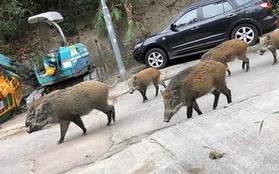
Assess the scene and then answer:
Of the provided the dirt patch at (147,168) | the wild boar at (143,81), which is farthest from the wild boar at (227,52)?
the dirt patch at (147,168)

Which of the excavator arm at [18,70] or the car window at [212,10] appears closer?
the car window at [212,10]

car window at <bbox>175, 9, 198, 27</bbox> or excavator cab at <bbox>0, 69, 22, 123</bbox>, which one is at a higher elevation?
car window at <bbox>175, 9, 198, 27</bbox>

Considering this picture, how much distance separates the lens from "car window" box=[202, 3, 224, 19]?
42.8 ft

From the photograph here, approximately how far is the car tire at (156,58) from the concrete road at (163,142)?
4526 millimetres

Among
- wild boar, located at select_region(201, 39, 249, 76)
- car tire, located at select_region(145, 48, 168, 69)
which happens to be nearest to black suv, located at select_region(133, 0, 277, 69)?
car tire, located at select_region(145, 48, 168, 69)

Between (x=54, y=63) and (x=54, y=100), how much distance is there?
18.3ft

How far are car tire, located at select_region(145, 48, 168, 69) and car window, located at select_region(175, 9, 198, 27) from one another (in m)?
1.26

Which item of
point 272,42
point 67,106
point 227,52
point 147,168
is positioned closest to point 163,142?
point 147,168

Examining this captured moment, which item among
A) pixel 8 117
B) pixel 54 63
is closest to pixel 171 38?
pixel 54 63

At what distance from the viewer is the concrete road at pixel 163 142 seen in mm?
4336

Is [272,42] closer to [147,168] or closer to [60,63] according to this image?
[147,168]

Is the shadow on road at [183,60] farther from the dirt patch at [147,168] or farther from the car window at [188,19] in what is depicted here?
the dirt patch at [147,168]

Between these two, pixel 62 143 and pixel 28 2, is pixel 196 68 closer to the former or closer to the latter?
pixel 62 143

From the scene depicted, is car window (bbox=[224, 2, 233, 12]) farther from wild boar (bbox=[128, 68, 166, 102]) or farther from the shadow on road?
wild boar (bbox=[128, 68, 166, 102])
